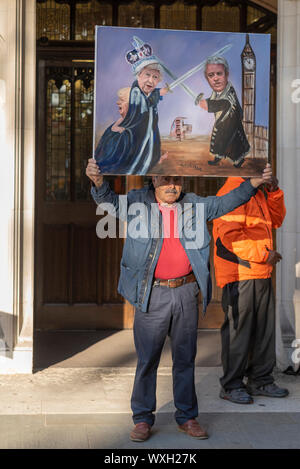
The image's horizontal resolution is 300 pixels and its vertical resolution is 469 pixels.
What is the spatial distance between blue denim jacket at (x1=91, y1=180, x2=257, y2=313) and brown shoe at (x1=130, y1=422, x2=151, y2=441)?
2.49 ft

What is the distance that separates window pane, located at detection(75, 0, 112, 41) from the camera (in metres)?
8.20

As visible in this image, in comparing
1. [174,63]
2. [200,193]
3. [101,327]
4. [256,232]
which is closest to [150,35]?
[174,63]

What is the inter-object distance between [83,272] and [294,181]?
9.09 feet

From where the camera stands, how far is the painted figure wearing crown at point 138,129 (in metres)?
4.81

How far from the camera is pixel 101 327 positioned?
8430 mm

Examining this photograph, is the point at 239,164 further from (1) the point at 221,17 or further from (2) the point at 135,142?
(1) the point at 221,17

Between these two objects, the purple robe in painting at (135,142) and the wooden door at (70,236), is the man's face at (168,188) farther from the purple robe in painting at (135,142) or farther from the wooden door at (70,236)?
the wooden door at (70,236)

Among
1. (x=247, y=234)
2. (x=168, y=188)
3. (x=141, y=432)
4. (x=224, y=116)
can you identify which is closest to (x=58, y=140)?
(x=247, y=234)

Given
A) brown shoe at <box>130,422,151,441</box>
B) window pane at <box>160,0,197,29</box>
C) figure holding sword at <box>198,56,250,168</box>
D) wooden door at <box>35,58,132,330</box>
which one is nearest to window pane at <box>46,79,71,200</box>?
wooden door at <box>35,58,132,330</box>

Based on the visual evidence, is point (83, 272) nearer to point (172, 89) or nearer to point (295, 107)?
point (295, 107)

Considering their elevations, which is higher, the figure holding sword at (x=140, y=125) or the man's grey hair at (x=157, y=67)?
the man's grey hair at (x=157, y=67)

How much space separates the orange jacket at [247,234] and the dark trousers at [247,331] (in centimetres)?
10

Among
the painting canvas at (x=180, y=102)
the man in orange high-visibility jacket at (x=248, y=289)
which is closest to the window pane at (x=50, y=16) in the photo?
the man in orange high-visibility jacket at (x=248, y=289)
